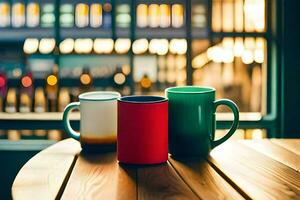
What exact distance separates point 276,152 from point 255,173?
22 cm

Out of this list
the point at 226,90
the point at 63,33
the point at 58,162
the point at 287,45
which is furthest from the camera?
the point at 226,90

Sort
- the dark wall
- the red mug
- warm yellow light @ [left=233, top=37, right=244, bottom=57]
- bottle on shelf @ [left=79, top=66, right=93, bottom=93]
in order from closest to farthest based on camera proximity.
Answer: the red mug
the dark wall
warm yellow light @ [left=233, top=37, right=244, bottom=57]
bottle on shelf @ [left=79, top=66, right=93, bottom=93]

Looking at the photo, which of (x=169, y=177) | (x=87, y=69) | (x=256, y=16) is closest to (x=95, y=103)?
(x=169, y=177)

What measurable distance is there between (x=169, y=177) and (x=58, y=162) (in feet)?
0.84

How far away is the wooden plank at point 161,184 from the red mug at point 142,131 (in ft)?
0.08

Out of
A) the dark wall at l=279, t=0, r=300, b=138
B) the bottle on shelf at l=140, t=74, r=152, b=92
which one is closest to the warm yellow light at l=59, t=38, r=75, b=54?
the bottle on shelf at l=140, t=74, r=152, b=92

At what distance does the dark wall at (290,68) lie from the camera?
8.12ft

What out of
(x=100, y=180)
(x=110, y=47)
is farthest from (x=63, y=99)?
(x=100, y=180)

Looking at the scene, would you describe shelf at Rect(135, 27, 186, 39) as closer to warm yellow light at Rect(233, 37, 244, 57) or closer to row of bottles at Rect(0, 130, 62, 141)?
warm yellow light at Rect(233, 37, 244, 57)

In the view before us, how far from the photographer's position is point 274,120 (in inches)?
100

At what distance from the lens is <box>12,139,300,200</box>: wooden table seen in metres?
0.83

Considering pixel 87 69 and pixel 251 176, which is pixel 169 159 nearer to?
pixel 251 176

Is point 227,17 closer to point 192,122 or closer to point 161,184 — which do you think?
point 192,122

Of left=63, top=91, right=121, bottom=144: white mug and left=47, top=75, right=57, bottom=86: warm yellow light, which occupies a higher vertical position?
left=47, top=75, right=57, bottom=86: warm yellow light
